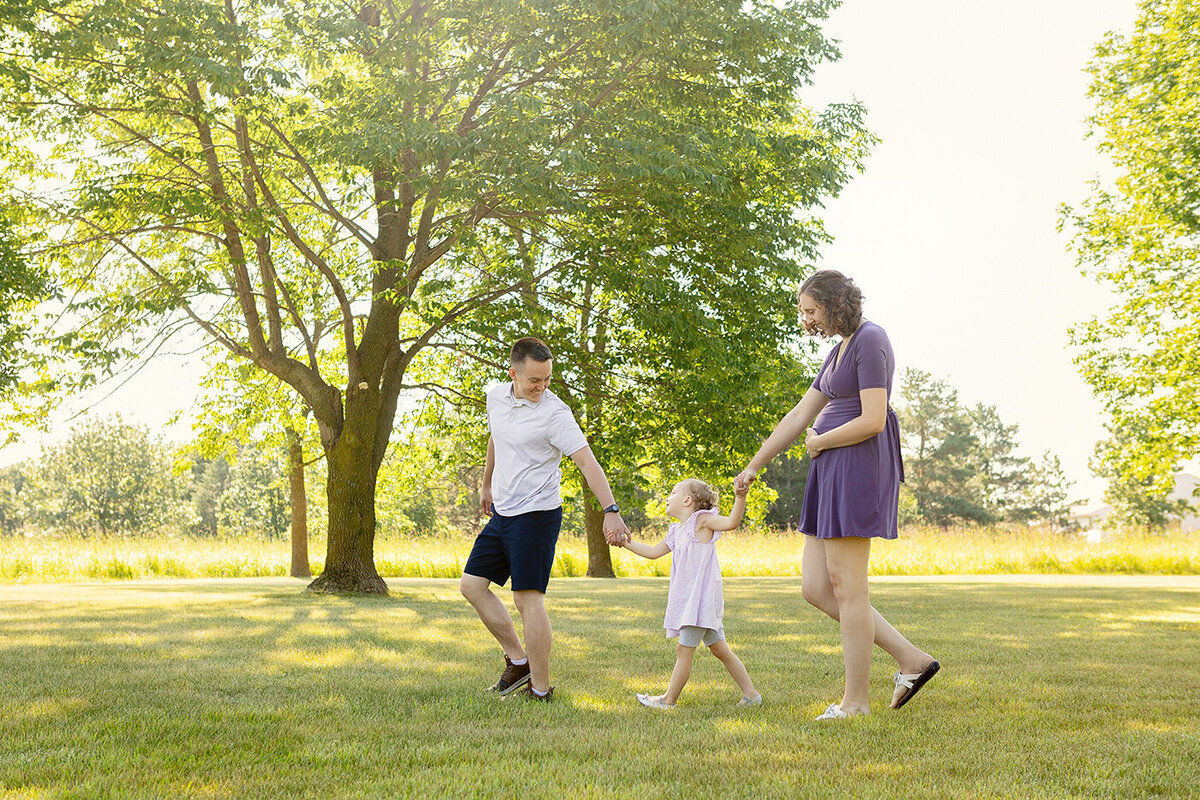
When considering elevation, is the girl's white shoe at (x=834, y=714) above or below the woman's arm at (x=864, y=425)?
below

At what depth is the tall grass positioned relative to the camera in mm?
23281

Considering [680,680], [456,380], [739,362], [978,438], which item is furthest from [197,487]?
[680,680]

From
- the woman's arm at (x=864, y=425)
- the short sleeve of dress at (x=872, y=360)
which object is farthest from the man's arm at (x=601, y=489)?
the short sleeve of dress at (x=872, y=360)

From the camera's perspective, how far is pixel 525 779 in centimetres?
342

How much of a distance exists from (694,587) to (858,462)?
117cm

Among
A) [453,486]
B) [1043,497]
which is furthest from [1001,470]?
[453,486]

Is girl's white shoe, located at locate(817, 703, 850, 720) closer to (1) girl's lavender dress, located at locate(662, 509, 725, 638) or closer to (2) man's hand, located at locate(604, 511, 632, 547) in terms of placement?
(1) girl's lavender dress, located at locate(662, 509, 725, 638)

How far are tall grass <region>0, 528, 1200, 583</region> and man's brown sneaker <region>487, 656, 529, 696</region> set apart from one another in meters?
20.2

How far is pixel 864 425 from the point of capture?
177 inches

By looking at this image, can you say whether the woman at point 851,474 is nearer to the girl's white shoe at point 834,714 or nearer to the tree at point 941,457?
the girl's white shoe at point 834,714

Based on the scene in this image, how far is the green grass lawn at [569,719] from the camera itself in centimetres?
342

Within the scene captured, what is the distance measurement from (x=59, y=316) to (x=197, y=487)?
7852cm

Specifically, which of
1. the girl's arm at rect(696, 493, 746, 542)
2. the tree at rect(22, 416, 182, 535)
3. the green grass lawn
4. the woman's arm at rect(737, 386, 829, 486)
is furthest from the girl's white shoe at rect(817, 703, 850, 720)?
the tree at rect(22, 416, 182, 535)

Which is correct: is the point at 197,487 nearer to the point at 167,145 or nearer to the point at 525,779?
the point at 167,145
